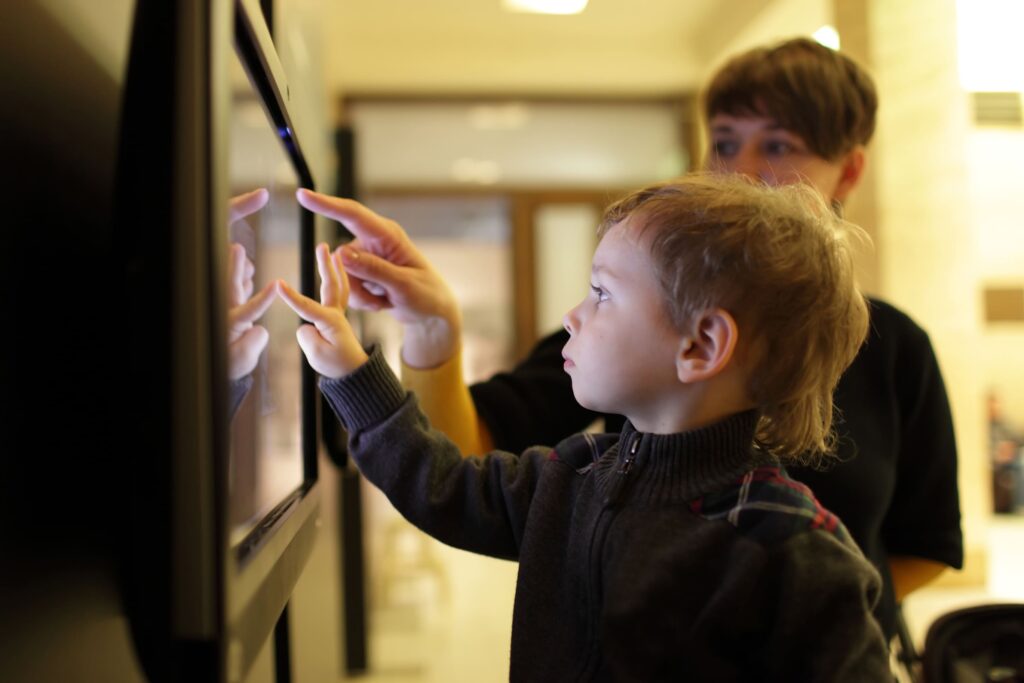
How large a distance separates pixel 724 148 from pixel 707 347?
0.52m

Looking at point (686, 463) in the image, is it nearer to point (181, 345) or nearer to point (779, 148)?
point (181, 345)

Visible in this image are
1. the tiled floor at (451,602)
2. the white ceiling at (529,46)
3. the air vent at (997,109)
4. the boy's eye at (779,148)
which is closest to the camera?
the boy's eye at (779,148)

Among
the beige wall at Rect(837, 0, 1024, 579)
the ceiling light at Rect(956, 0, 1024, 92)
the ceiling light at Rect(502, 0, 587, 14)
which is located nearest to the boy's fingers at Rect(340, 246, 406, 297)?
the beige wall at Rect(837, 0, 1024, 579)

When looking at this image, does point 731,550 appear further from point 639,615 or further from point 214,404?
point 214,404

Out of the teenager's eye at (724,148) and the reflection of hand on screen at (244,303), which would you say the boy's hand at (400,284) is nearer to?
the reflection of hand on screen at (244,303)

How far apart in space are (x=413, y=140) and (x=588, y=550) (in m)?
4.43

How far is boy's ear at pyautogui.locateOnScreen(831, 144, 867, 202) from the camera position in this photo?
111 cm

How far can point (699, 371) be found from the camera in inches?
27.2

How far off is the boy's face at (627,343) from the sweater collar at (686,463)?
1.5 inches

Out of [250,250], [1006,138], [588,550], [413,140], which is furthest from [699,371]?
[413,140]

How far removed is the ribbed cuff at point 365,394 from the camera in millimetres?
746

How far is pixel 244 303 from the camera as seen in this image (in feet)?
→ 2.14

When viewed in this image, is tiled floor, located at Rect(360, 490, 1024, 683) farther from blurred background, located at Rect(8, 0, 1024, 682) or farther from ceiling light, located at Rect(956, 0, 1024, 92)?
ceiling light, located at Rect(956, 0, 1024, 92)

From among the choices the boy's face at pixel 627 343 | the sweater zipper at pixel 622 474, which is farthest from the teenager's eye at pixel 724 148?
the sweater zipper at pixel 622 474
